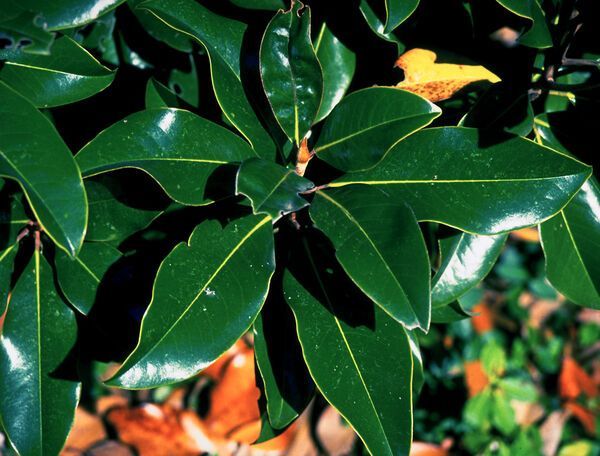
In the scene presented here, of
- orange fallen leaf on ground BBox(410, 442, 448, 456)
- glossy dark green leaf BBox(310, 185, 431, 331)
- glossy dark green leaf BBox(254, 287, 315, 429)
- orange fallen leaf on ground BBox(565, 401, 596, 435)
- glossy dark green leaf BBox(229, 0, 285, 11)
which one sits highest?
glossy dark green leaf BBox(229, 0, 285, 11)

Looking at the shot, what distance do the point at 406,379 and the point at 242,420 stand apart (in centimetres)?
159

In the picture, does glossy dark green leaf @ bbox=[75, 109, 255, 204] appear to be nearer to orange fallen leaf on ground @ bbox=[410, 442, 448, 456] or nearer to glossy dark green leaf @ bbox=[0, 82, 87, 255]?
glossy dark green leaf @ bbox=[0, 82, 87, 255]

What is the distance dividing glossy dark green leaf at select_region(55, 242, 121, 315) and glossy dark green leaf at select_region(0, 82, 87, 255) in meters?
0.33

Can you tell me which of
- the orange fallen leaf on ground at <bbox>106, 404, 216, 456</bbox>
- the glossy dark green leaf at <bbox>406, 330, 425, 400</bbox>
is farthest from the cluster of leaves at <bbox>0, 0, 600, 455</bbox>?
the orange fallen leaf on ground at <bbox>106, 404, 216, 456</bbox>

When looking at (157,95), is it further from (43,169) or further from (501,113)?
(501,113)

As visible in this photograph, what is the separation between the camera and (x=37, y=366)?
1255 millimetres

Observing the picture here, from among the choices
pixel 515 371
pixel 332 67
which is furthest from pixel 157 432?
pixel 332 67

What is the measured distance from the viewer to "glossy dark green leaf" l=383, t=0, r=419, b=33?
108 centimetres

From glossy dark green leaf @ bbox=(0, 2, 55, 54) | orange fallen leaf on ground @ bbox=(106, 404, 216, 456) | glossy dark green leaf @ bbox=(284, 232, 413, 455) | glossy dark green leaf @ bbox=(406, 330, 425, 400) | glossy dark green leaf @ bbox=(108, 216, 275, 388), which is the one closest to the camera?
glossy dark green leaf @ bbox=(0, 2, 55, 54)

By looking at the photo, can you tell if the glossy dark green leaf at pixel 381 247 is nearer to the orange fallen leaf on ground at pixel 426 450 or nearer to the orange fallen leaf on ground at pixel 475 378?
the orange fallen leaf on ground at pixel 426 450

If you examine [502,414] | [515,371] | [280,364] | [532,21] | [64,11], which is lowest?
[515,371]

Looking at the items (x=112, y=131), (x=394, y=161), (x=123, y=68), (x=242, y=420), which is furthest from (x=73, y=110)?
(x=242, y=420)

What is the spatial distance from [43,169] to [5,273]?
402mm

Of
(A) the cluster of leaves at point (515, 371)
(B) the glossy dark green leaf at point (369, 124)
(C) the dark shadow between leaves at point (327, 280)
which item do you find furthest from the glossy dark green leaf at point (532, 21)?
Result: (A) the cluster of leaves at point (515, 371)
